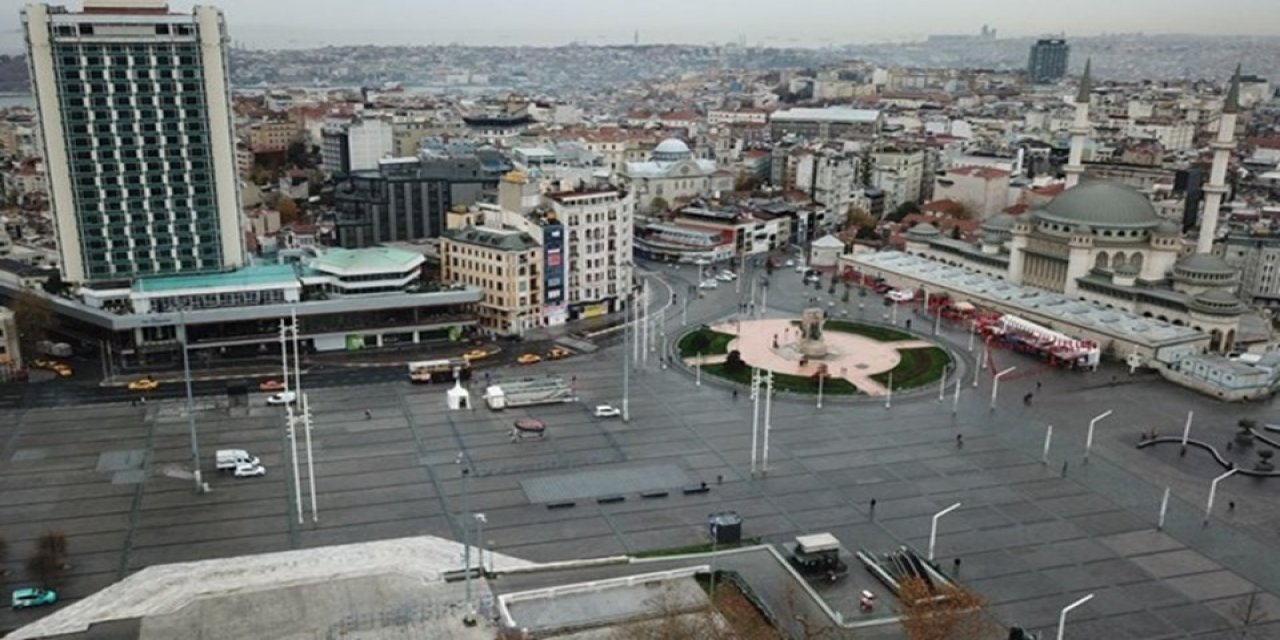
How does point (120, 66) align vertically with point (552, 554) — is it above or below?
above

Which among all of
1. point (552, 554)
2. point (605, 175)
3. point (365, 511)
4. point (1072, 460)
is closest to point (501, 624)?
point (552, 554)

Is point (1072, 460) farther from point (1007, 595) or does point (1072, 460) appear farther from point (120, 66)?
point (120, 66)

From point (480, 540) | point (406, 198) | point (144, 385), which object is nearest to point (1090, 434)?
point (480, 540)

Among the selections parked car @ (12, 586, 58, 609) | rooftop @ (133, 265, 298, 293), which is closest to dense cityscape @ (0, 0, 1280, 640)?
parked car @ (12, 586, 58, 609)

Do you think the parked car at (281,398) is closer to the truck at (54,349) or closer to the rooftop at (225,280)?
the rooftop at (225,280)

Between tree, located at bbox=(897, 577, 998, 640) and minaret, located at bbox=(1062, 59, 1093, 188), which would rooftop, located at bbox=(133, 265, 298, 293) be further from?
minaret, located at bbox=(1062, 59, 1093, 188)

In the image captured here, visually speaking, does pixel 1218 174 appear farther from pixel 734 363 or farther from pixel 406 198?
pixel 406 198

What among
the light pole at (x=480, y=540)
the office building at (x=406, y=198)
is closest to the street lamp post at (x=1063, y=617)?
the light pole at (x=480, y=540)
